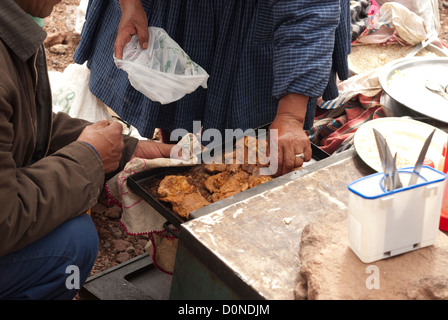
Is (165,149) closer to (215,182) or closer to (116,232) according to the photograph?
(215,182)

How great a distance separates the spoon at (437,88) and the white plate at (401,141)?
594 mm

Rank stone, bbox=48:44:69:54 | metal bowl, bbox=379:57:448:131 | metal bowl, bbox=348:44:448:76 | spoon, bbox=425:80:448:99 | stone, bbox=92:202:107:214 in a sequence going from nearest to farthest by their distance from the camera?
metal bowl, bbox=379:57:448:131
spoon, bbox=425:80:448:99
stone, bbox=92:202:107:214
metal bowl, bbox=348:44:448:76
stone, bbox=48:44:69:54

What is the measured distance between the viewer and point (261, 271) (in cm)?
140

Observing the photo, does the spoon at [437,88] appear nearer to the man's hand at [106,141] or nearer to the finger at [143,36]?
the finger at [143,36]

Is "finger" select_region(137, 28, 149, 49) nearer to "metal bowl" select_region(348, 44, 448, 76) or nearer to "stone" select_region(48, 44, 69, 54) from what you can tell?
"metal bowl" select_region(348, 44, 448, 76)

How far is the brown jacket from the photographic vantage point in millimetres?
1563

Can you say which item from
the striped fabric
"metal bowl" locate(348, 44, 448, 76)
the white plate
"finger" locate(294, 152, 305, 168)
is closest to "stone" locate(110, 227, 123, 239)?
the striped fabric

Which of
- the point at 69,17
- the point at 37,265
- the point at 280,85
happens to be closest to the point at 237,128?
the point at 280,85

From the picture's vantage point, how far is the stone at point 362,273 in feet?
4.22

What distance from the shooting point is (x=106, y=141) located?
78.0 inches

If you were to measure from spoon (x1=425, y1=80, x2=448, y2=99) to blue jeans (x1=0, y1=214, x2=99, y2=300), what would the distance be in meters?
1.84

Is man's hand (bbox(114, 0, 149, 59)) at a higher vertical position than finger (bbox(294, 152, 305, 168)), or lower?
higher
